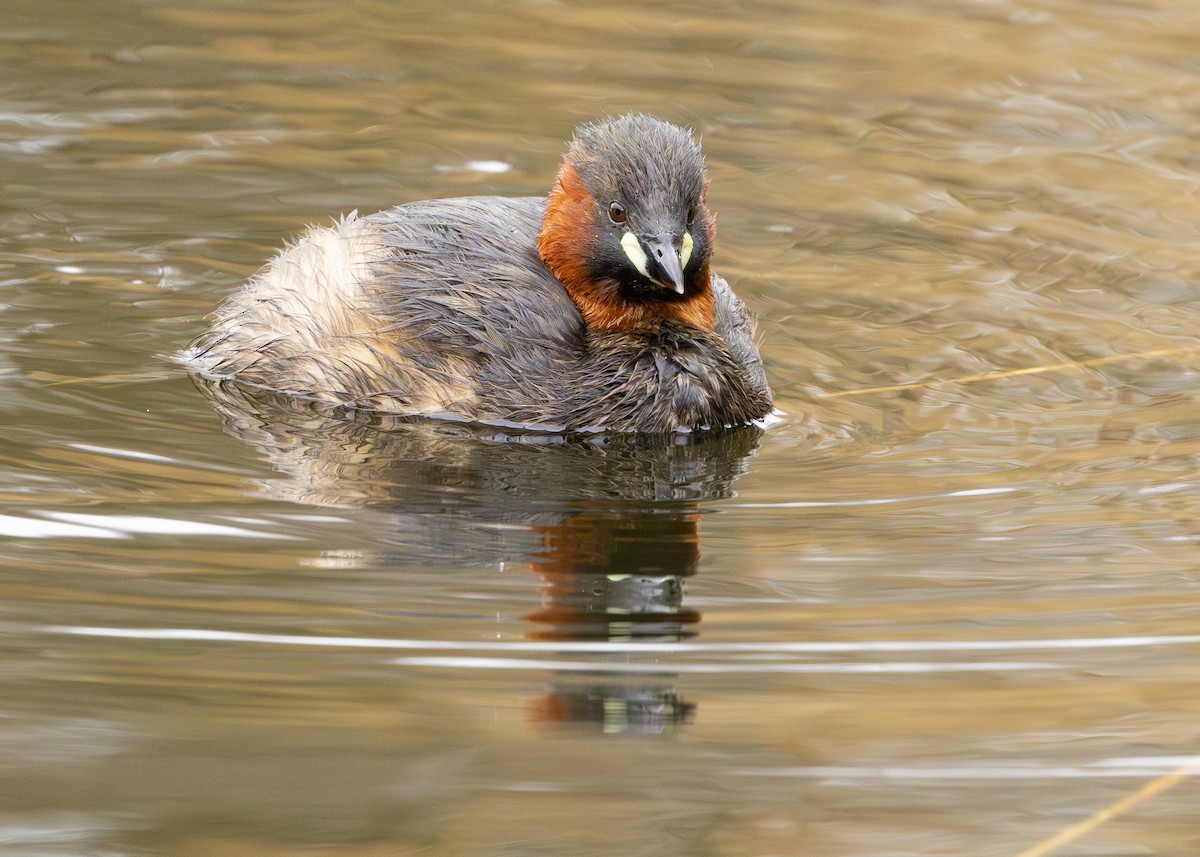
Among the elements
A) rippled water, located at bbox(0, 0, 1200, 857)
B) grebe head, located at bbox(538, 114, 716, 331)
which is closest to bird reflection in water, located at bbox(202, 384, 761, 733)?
rippled water, located at bbox(0, 0, 1200, 857)

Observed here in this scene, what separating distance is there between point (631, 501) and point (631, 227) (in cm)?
107

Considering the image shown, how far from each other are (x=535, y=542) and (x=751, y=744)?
1.34m

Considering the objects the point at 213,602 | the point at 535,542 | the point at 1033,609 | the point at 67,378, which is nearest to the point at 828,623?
the point at 1033,609

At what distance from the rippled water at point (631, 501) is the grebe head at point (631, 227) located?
1.72 ft

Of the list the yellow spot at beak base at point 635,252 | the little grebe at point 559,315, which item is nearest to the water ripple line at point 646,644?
the little grebe at point 559,315

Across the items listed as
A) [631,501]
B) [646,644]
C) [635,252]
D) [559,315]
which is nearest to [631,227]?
[635,252]

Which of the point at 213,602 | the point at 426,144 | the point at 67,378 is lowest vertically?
the point at 213,602

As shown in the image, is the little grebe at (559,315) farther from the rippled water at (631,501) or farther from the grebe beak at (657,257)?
the rippled water at (631,501)

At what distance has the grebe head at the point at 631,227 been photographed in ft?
19.6

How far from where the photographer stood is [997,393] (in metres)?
6.46

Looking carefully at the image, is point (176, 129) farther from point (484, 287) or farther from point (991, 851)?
point (991, 851)

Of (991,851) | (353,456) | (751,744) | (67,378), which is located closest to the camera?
(991,851)

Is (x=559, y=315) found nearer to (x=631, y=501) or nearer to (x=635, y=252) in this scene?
(x=635, y=252)

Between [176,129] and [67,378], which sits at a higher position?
[176,129]
